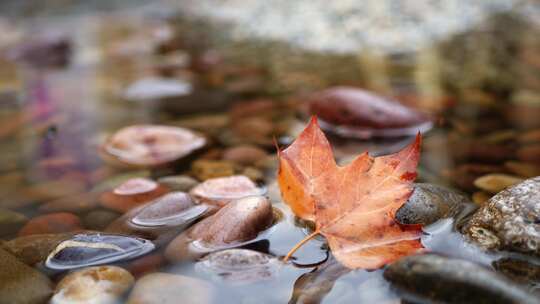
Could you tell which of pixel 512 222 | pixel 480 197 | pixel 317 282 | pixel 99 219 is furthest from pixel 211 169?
pixel 512 222

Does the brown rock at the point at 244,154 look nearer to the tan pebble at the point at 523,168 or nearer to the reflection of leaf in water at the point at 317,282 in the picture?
the reflection of leaf in water at the point at 317,282

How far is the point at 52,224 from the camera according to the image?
60.0 inches

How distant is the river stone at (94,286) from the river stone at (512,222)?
37.5 inches

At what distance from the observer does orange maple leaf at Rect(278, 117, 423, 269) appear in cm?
125

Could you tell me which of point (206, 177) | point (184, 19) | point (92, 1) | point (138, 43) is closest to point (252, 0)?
point (184, 19)

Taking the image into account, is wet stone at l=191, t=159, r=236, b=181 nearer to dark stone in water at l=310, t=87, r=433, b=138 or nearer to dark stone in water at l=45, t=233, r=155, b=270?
dark stone in water at l=45, t=233, r=155, b=270

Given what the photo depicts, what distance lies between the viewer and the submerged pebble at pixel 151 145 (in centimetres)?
205

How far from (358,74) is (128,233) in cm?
221

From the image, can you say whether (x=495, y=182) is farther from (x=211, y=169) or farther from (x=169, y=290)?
(x=169, y=290)

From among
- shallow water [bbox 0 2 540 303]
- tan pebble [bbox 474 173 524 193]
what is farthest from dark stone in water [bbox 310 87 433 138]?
tan pebble [bbox 474 173 524 193]

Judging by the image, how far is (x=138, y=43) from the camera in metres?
4.32

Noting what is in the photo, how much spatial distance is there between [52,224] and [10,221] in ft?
0.53

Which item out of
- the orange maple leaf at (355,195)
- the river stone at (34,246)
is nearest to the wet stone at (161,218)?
the river stone at (34,246)

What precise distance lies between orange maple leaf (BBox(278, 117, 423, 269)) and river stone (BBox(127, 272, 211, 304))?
243 millimetres
